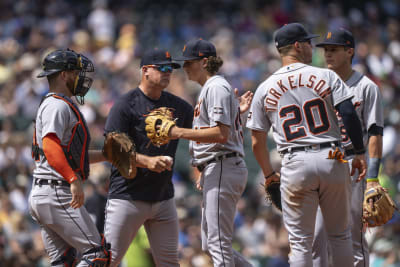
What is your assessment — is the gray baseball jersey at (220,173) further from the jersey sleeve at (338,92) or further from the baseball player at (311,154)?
the jersey sleeve at (338,92)

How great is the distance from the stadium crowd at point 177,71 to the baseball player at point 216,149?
2.52 meters

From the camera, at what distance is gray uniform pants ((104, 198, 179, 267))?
527 cm

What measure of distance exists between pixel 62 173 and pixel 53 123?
40 centimetres

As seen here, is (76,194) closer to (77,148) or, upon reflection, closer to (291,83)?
(77,148)

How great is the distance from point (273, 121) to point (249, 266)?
1307 millimetres

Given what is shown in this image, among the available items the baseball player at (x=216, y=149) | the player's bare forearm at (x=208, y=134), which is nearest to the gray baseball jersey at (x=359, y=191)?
the baseball player at (x=216, y=149)

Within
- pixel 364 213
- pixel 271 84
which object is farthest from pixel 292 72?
pixel 364 213

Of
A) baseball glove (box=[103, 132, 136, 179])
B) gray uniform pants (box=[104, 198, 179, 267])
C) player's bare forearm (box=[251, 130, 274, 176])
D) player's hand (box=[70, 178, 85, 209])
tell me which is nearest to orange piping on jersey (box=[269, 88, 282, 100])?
player's bare forearm (box=[251, 130, 274, 176])

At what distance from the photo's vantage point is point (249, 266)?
5.33m

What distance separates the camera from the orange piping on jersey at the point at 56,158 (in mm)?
4793

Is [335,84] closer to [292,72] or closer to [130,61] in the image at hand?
[292,72]

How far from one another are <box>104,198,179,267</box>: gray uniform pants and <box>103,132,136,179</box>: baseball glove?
1.02 ft

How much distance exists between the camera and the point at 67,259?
16.6 ft

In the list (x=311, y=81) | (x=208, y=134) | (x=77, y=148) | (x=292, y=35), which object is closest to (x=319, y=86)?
(x=311, y=81)
